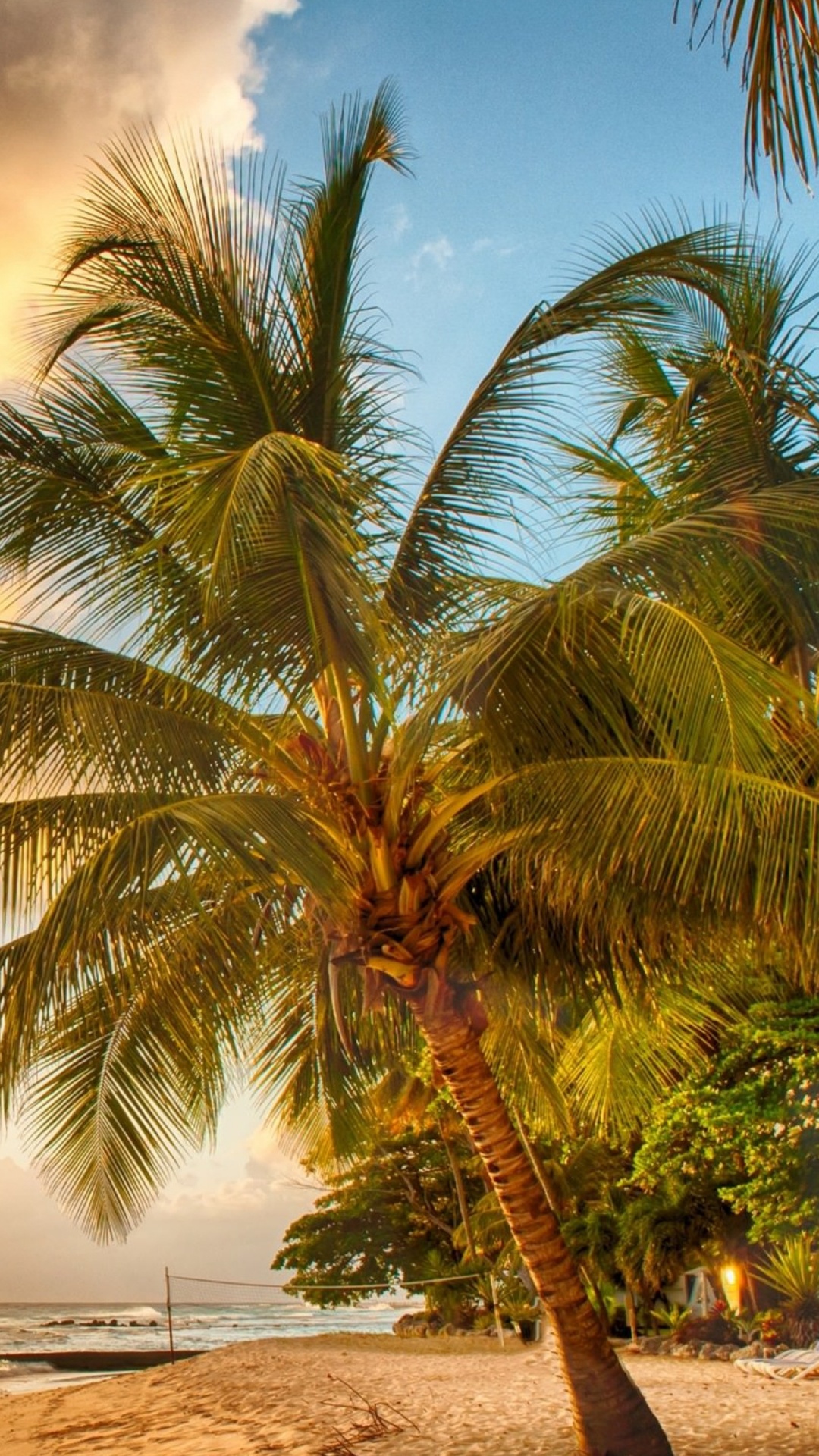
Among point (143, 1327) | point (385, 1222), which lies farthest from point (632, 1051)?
point (143, 1327)

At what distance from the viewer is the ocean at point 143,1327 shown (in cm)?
2461

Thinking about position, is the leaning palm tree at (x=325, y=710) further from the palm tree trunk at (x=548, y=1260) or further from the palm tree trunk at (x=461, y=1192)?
the palm tree trunk at (x=461, y=1192)

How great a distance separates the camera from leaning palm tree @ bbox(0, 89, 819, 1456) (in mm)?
5367

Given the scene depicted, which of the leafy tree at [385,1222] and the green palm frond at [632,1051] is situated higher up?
the green palm frond at [632,1051]

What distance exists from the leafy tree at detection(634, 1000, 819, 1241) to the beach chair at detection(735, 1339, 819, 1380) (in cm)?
109

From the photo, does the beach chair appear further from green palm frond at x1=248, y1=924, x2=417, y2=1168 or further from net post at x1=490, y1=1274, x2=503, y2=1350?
net post at x1=490, y1=1274, x2=503, y2=1350

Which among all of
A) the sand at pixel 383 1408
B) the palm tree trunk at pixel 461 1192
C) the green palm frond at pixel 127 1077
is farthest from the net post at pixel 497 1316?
the green palm frond at pixel 127 1077

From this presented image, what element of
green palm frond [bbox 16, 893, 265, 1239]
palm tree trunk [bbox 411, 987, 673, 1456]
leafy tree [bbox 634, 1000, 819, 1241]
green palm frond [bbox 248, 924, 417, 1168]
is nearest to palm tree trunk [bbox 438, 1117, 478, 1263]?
leafy tree [bbox 634, 1000, 819, 1241]

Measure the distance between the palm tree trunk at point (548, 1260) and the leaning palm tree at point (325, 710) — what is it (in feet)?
0.07

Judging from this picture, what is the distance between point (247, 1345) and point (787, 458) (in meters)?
14.5

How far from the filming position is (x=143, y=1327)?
45.6m

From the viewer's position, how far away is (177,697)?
619 cm

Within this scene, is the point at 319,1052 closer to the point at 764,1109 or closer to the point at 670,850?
the point at 764,1109

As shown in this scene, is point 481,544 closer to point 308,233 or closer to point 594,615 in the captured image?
point 594,615
